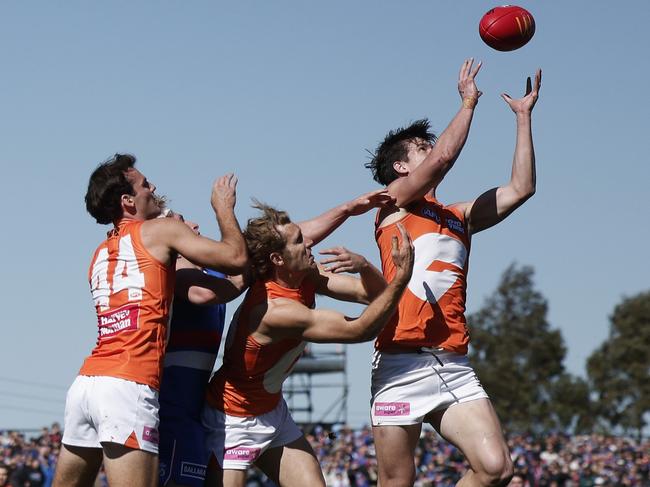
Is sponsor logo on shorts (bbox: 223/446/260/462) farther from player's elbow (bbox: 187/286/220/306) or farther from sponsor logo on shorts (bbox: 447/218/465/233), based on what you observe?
sponsor logo on shorts (bbox: 447/218/465/233)

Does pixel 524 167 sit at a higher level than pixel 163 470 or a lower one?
Result: higher

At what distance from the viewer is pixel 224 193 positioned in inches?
258

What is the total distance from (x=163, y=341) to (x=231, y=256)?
0.64 m

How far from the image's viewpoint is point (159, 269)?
251 inches

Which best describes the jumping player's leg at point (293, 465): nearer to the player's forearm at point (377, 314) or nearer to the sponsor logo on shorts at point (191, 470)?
the sponsor logo on shorts at point (191, 470)

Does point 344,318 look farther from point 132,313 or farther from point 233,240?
point 132,313

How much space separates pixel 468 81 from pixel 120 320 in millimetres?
2833

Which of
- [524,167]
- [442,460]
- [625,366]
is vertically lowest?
[524,167]

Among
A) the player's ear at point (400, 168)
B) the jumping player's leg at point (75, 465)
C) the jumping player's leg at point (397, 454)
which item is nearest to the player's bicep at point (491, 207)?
the player's ear at point (400, 168)

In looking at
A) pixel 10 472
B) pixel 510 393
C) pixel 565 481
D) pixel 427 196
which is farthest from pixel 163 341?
pixel 510 393

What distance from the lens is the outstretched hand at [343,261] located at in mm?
6898

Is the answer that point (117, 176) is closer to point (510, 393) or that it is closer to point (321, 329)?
point (321, 329)

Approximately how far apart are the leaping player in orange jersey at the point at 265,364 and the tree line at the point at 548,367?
2157 inches

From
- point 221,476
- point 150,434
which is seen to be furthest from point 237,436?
point 150,434
